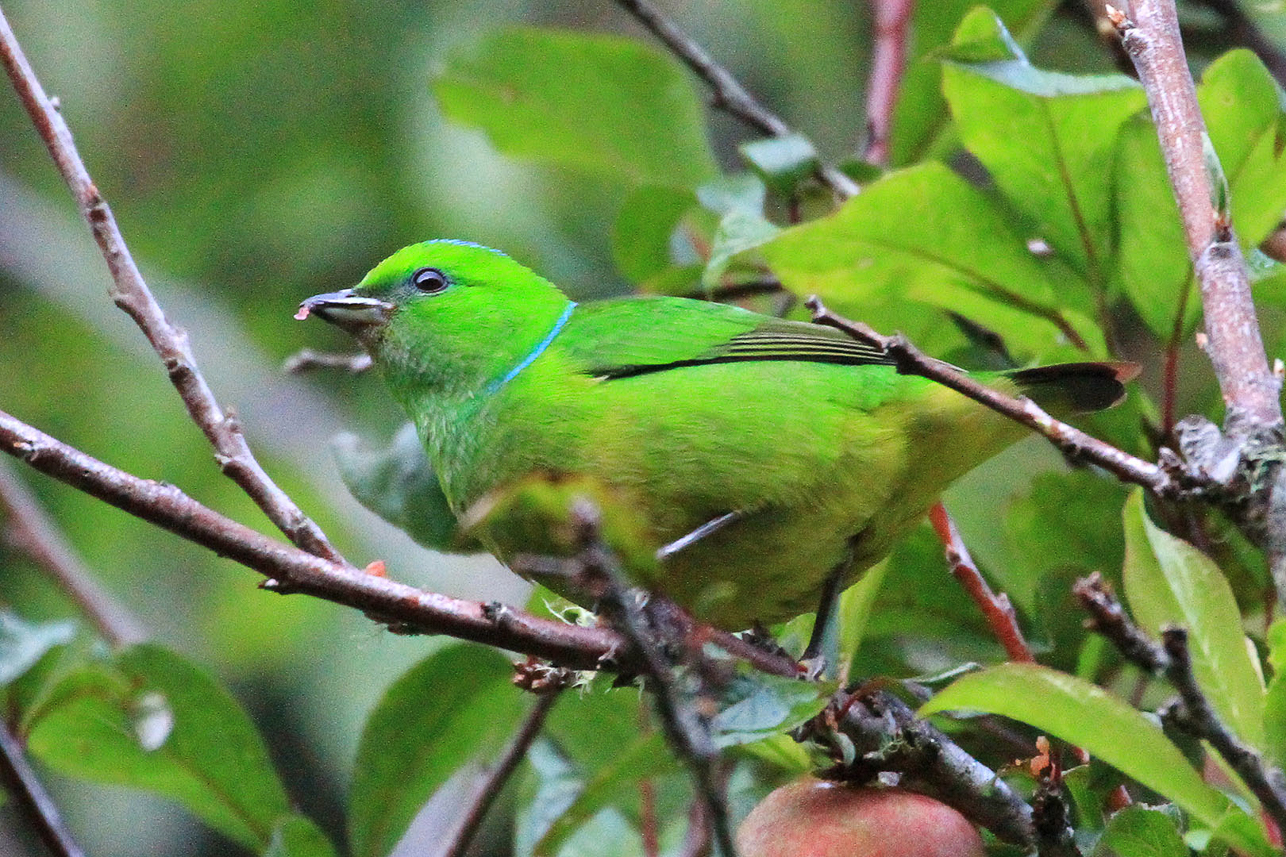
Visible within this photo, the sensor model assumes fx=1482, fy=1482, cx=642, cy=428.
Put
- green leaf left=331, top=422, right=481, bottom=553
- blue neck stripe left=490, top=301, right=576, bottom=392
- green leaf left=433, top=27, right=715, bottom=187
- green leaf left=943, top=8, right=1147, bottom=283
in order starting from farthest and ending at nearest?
green leaf left=433, top=27, right=715, bottom=187, blue neck stripe left=490, top=301, right=576, bottom=392, green leaf left=331, top=422, right=481, bottom=553, green leaf left=943, top=8, right=1147, bottom=283

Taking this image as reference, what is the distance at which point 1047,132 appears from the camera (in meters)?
2.67

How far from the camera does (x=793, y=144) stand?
311 centimetres

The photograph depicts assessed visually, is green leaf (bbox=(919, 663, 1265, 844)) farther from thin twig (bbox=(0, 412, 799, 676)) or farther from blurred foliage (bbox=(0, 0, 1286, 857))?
thin twig (bbox=(0, 412, 799, 676))

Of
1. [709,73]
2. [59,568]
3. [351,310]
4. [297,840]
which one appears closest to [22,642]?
[297,840]

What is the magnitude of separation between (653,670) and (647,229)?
2.19 meters

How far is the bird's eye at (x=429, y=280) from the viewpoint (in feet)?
10.7

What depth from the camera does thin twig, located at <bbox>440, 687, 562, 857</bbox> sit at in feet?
8.11

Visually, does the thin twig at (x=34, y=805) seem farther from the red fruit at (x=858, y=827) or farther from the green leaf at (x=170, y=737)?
the red fruit at (x=858, y=827)

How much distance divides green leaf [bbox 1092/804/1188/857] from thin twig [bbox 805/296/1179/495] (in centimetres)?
44

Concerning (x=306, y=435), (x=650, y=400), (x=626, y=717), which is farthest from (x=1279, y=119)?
(x=306, y=435)

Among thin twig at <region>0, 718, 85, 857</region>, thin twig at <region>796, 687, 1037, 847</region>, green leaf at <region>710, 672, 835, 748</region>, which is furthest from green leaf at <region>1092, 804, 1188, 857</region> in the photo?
thin twig at <region>0, 718, 85, 857</region>

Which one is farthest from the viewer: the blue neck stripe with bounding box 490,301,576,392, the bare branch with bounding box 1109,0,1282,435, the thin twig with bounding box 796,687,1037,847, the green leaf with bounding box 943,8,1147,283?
the blue neck stripe with bounding box 490,301,576,392

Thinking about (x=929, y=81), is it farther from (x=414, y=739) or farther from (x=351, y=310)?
(x=414, y=739)

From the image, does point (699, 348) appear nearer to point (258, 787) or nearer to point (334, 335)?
point (258, 787)
